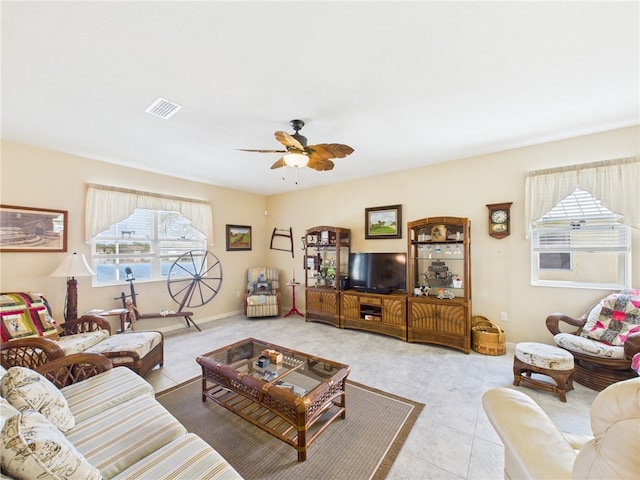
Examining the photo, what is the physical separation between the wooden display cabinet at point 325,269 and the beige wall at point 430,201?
428 millimetres

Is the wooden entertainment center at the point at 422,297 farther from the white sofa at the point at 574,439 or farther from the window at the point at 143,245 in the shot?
the window at the point at 143,245

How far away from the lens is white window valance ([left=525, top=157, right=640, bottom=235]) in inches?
115

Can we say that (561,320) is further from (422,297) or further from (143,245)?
(143,245)

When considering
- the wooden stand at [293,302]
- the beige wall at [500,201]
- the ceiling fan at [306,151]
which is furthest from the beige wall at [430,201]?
the ceiling fan at [306,151]

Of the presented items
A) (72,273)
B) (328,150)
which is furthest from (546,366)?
(72,273)

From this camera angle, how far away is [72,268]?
3387 mm

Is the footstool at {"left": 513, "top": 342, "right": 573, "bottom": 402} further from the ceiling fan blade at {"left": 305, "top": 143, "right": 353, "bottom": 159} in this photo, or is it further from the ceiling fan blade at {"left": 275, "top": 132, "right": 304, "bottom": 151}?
the ceiling fan blade at {"left": 275, "top": 132, "right": 304, "bottom": 151}

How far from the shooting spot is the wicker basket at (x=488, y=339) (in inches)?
138

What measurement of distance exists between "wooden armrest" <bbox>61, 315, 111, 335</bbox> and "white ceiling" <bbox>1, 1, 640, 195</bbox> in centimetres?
219

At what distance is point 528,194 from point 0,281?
22.0 ft

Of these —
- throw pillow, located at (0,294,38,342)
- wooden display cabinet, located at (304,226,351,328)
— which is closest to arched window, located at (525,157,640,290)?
wooden display cabinet, located at (304,226,351,328)

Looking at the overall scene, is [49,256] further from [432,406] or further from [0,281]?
[432,406]

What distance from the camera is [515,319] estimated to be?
3.65 metres

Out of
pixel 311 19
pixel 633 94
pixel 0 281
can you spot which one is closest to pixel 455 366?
pixel 633 94
